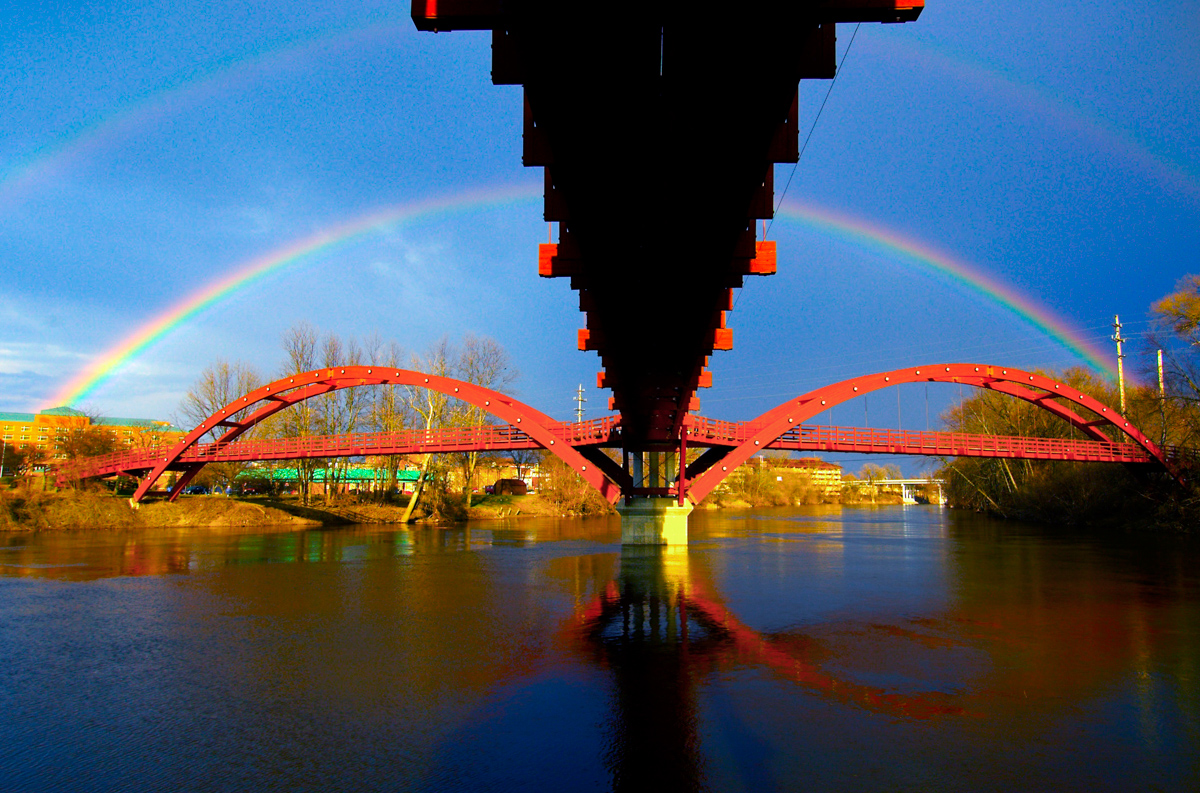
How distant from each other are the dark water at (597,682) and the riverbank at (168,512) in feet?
76.3

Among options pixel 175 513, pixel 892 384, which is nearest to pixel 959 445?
pixel 892 384

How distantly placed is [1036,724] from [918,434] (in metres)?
34.9

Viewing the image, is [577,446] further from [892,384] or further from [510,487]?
[510,487]

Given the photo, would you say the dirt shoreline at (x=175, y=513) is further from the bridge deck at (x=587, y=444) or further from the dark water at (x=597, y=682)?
the dark water at (x=597, y=682)

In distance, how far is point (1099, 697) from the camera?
9375mm

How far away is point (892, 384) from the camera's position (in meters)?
37.8

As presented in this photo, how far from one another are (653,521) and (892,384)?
15824 mm

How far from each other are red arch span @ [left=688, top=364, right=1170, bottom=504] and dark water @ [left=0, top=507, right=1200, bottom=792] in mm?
11768

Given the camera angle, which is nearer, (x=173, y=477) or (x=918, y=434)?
(x=918, y=434)

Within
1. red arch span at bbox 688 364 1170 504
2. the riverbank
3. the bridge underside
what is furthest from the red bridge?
the riverbank

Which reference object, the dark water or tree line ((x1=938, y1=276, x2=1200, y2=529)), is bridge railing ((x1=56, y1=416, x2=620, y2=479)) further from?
tree line ((x1=938, y1=276, x2=1200, y2=529))

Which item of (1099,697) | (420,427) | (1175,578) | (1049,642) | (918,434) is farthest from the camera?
(420,427)

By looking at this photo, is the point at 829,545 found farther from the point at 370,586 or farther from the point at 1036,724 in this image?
the point at 1036,724

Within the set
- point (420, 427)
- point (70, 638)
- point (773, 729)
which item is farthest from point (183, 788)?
point (420, 427)
